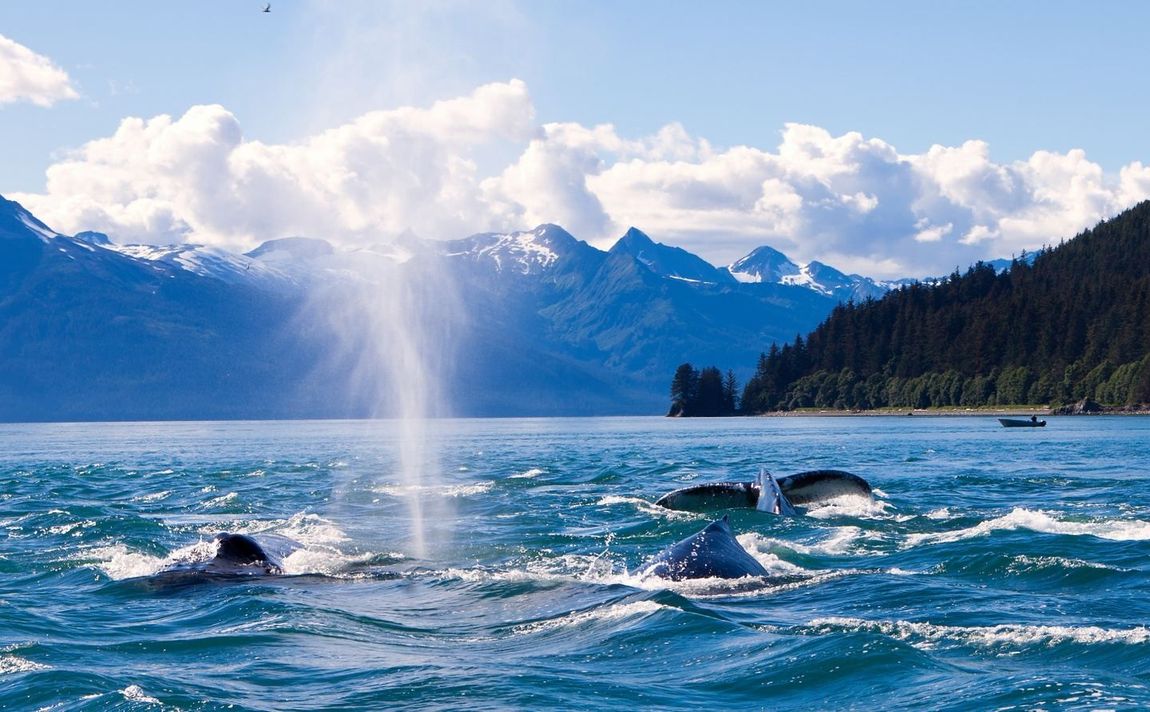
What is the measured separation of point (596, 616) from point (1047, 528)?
11997 millimetres

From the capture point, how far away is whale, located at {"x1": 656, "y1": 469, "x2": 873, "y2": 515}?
28.7 metres

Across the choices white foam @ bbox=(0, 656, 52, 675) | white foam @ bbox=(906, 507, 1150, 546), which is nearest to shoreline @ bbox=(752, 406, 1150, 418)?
white foam @ bbox=(906, 507, 1150, 546)

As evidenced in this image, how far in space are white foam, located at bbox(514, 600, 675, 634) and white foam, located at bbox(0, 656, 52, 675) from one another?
5.23m

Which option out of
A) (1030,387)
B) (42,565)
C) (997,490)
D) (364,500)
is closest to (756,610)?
(42,565)

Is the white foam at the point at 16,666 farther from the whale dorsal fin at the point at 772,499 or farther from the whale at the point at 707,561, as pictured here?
the whale dorsal fin at the point at 772,499

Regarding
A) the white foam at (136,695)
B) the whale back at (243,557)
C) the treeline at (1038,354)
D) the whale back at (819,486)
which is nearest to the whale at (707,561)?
the whale back at (243,557)

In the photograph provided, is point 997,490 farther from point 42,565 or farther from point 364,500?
point 42,565

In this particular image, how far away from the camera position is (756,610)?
16.2 meters

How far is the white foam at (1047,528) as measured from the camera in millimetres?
23453

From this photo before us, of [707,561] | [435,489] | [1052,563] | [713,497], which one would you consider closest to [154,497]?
[435,489]

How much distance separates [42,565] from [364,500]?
16.3 m

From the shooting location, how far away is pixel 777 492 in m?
28.5

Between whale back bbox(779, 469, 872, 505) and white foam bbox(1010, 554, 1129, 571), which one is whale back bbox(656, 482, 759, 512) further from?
white foam bbox(1010, 554, 1129, 571)

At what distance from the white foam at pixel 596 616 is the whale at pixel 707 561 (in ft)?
6.88
